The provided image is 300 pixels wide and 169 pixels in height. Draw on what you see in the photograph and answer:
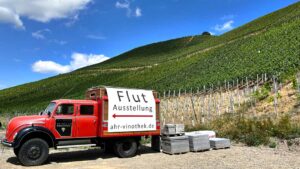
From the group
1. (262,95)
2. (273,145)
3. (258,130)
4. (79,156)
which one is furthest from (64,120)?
(262,95)

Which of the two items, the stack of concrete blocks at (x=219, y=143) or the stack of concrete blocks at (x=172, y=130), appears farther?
the stack of concrete blocks at (x=219, y=143)

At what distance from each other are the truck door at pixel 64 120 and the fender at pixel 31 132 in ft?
1.10

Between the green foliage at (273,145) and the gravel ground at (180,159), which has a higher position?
the green foliage at (273,145)

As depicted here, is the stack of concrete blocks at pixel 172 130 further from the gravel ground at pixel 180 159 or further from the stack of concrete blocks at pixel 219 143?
the stack of concrete blocks at pixel 219 143

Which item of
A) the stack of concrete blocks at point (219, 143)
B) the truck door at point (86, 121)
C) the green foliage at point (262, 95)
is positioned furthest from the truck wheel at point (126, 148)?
the green foliage at point (262, 95)

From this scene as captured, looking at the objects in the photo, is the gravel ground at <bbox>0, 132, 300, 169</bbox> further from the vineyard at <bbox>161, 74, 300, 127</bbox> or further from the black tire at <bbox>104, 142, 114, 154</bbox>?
the vineyard at <bbox>161, 74, 300, 127</bbox>

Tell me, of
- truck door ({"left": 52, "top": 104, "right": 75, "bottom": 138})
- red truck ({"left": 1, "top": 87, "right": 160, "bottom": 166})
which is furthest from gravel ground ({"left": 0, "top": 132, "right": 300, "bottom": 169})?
truck door ({"left": 52, "top": 104, "right": 75, "bottom": 138})

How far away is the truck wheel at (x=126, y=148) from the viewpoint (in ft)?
48.9

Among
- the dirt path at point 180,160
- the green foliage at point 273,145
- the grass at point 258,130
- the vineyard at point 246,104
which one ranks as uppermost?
the vineyard at point 246,104

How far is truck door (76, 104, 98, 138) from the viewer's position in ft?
46.2

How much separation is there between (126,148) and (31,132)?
424 cm

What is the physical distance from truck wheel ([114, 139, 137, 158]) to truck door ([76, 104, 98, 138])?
1.21 m

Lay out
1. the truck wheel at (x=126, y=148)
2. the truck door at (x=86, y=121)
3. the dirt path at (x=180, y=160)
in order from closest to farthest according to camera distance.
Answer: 1. the dirt path at (x=180, y=160)
2. the truck door at (x=86, y=121)
3. the truck wheel at (x=126, y=148)

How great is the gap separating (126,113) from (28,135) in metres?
4.13
